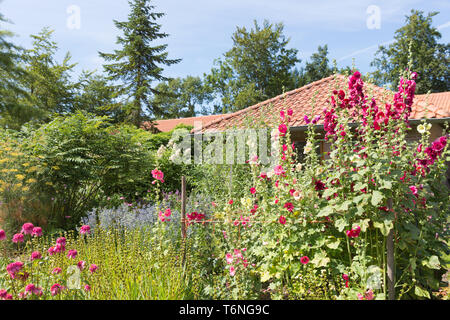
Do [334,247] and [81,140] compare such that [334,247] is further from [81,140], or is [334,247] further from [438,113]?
[438,113]

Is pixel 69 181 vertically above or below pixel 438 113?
below

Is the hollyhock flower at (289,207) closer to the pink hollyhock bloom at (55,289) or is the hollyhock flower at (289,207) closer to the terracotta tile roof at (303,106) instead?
the pink hollyhock bloom at (55,289)

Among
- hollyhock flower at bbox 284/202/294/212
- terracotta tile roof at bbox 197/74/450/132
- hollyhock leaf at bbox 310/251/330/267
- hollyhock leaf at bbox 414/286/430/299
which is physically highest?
terracotta tile roof at bbox 197/74/450/132

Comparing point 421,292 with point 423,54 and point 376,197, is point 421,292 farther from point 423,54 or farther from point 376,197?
point 423,54

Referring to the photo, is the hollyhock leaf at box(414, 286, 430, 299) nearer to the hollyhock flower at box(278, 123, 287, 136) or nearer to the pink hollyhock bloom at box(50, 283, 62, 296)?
the hollyhock flower at box(278, 123, 287, 136)

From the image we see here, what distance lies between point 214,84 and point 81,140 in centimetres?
2328

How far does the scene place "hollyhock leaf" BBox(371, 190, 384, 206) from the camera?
7.56 feet

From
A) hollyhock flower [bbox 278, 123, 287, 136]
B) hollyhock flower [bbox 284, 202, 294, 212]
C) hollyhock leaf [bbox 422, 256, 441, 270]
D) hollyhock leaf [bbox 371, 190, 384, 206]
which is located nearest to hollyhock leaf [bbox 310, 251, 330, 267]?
hollyhock flower [bbox 284, 202, 294, 212]

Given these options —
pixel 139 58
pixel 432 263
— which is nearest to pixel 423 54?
pixel 139 58

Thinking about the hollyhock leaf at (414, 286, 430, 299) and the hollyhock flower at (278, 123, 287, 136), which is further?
the hollyhock flower at (278, 123, 287, 136)

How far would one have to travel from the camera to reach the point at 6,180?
616 cm

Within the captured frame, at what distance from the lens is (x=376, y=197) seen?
91.9 inches
